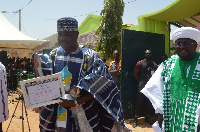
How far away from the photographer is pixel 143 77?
19.4 ft

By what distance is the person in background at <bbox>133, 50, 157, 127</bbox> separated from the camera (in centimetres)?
586

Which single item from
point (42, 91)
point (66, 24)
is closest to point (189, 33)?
point (66, 24)

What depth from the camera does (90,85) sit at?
2.32 m

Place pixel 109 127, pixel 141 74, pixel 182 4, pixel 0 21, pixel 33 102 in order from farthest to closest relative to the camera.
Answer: pixel 0 21 → pixel 182 4 → pixel 141 74 → pixel 109 127 → pixel 33 102

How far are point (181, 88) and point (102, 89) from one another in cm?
81

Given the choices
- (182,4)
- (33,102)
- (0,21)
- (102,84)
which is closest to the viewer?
(33,102)

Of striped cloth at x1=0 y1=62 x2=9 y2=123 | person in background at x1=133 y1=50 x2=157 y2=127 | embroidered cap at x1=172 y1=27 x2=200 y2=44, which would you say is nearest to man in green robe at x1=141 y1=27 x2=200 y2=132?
embroidered cap at x1=172 y1=27 x2=200 y2=44

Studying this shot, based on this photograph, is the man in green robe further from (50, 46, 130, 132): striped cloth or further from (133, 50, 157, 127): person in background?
(133, 50, 157, 127): person in background

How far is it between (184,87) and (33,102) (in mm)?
1488

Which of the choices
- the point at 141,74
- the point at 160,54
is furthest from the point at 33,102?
the point at 160,54

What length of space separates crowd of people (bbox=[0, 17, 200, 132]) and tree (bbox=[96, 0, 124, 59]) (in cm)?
946

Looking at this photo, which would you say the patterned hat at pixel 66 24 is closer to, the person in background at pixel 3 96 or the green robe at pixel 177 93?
the person in background at pixel 3 96

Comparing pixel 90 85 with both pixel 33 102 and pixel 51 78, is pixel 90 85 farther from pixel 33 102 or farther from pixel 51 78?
pixel 33 102

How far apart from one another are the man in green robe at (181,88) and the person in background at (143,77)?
3135 millimetres
